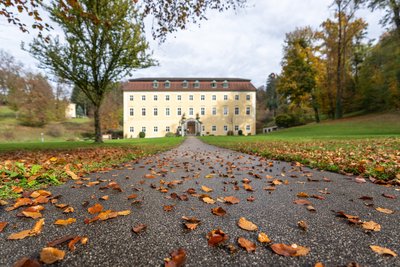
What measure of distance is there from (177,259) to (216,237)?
35 cm

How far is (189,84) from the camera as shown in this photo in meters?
41.7

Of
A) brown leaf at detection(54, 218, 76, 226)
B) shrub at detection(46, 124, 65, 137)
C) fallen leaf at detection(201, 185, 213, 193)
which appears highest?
shrub at detection(46, 124, 65, 137)

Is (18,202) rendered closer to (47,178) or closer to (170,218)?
(47,178)

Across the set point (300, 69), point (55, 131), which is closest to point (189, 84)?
point (300, 69)

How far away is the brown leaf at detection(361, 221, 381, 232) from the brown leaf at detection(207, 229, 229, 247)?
1.23m

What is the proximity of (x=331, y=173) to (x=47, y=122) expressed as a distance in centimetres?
4262

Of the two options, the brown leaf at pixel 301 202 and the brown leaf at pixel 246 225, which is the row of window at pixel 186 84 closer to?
the brown leaf at pixel 301 202

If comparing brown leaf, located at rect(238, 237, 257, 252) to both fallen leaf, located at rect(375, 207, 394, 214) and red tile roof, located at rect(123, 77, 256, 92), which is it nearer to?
fallen leaf, located at rect(375, 207, 394, 214)

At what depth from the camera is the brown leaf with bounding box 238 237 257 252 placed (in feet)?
4.62

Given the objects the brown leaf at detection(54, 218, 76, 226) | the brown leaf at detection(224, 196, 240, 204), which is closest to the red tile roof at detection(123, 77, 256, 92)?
the brown leaf at detection(224, 196, 240, 204)

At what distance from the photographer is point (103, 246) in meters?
1.48

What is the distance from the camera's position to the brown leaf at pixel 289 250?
1358 mm

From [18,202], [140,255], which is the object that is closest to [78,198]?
[18,202]

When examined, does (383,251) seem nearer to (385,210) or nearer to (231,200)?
(385,210)
